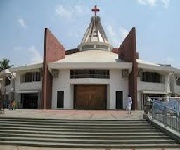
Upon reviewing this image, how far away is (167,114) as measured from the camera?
14.2 meters

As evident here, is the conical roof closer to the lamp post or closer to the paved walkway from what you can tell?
the lamp post

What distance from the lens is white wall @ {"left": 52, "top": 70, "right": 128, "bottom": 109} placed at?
3023 cm

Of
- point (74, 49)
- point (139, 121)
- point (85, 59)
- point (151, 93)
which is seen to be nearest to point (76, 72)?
point (85, 59)

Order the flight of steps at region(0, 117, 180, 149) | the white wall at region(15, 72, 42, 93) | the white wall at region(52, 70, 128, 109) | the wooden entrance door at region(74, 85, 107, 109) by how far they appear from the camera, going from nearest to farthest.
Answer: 1. the flight of steps at region(0, 117, 180, 149)
2. the white wall at region(52, 70, 128, 109)
3. the wooden entrance door at region(74, 85, 107, 109)
4. the white wall at region(15, 72, 42, 93)

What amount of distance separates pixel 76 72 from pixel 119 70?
4.12m

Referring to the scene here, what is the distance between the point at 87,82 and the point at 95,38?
1227cm

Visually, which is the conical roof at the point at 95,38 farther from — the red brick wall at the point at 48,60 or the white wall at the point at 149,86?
the white wall at the point at 149,86

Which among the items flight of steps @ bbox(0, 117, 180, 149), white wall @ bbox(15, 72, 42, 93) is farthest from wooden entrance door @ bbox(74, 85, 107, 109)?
flight of steps @ bbox(0, 117, 180, 149)

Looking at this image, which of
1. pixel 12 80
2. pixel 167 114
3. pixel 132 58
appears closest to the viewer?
pixel 167 114

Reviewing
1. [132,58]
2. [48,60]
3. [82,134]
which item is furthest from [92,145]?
[48,60]

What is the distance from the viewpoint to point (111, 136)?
43.7 feet

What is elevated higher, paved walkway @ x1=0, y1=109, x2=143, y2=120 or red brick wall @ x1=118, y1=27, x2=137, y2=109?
red brick wall @ x1=118, y1=27, x2=137, y2=109

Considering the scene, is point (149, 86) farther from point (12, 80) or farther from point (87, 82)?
point (12, 80)

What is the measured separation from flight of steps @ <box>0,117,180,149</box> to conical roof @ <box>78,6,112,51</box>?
969 inches
